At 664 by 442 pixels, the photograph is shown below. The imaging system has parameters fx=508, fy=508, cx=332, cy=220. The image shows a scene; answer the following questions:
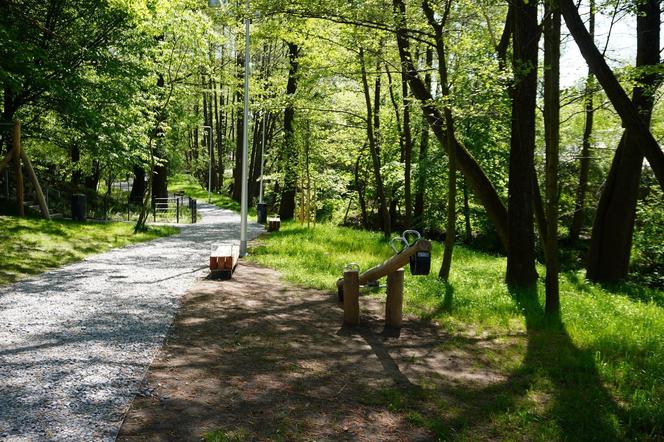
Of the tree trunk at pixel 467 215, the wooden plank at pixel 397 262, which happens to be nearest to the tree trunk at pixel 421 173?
the tree trunk at pixel 467 215

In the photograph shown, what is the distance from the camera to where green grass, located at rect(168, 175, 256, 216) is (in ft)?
115

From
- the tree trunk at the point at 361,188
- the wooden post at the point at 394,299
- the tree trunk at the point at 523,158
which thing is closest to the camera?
the wooden post at the point at 394,299

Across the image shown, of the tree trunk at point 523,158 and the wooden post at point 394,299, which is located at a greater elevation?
the tree trunk at point 523,158

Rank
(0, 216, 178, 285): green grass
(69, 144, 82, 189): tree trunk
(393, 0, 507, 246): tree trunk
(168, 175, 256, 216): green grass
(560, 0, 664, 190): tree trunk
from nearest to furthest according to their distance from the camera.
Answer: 1. (560, 0, 664, 190): tree trunk
2. (0, 216, 178, 285): green grass
3. (393, 0, 507, 246): tree trunk
4. (69, 144, 82, 189): tree trunk
5. (168, 175, 256, 216): green grass

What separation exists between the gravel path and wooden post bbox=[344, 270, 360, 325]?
2.45 metres

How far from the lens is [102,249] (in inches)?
509

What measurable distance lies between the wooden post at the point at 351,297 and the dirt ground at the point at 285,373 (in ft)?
0.57

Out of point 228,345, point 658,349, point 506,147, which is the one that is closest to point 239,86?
point 506,147

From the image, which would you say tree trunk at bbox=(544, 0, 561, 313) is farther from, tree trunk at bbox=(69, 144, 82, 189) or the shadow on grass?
tree trunk at bbox=(69, 144, 82, 189)

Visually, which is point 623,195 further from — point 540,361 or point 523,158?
point 540,361

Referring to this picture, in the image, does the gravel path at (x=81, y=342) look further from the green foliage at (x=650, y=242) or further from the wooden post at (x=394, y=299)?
the green foliage at (x=650, y=242)

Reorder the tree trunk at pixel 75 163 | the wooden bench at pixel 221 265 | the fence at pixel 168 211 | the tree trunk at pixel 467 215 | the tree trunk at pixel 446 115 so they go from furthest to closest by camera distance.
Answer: the fence at pixel 168 211 < the tree trunk at pixel 75 163 < the tree trunk at pixel 467 215 < the wooden bench at pixel 221 265 < the tree trunk at pixel 446 115

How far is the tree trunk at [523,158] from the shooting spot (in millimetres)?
8711

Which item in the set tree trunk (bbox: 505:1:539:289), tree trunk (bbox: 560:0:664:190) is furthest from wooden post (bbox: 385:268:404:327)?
tree trunk (bbox: 560:0:664:190)
